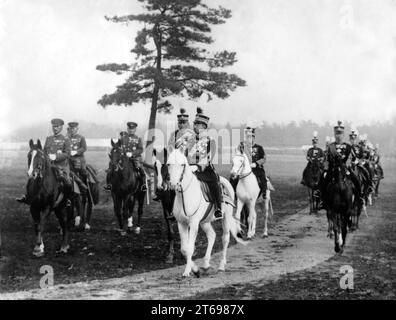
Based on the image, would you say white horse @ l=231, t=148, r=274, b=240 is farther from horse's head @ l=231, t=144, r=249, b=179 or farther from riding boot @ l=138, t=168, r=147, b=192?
riding boot @ l=138, t=168, r=147, b=192

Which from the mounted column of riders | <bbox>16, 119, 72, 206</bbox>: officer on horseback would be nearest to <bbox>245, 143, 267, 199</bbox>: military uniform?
the mounted column of riders

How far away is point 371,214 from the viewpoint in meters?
17.8

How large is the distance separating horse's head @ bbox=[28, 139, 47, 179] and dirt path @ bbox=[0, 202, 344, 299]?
274cm

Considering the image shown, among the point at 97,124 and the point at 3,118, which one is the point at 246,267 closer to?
the point at 3,118

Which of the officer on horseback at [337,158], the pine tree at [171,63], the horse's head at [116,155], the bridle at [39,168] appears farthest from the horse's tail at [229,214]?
the pine tree at [171,63]

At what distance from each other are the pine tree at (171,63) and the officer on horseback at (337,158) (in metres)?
5.29

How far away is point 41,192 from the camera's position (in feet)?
34.5

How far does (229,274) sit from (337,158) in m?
4.27

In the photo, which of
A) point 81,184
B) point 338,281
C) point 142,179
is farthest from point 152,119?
point 338,281

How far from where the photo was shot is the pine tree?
16.3 meters

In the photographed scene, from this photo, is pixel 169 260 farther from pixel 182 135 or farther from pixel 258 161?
pixel 258 161

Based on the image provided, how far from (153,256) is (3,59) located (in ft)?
18.4

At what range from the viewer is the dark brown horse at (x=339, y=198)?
11648mm
